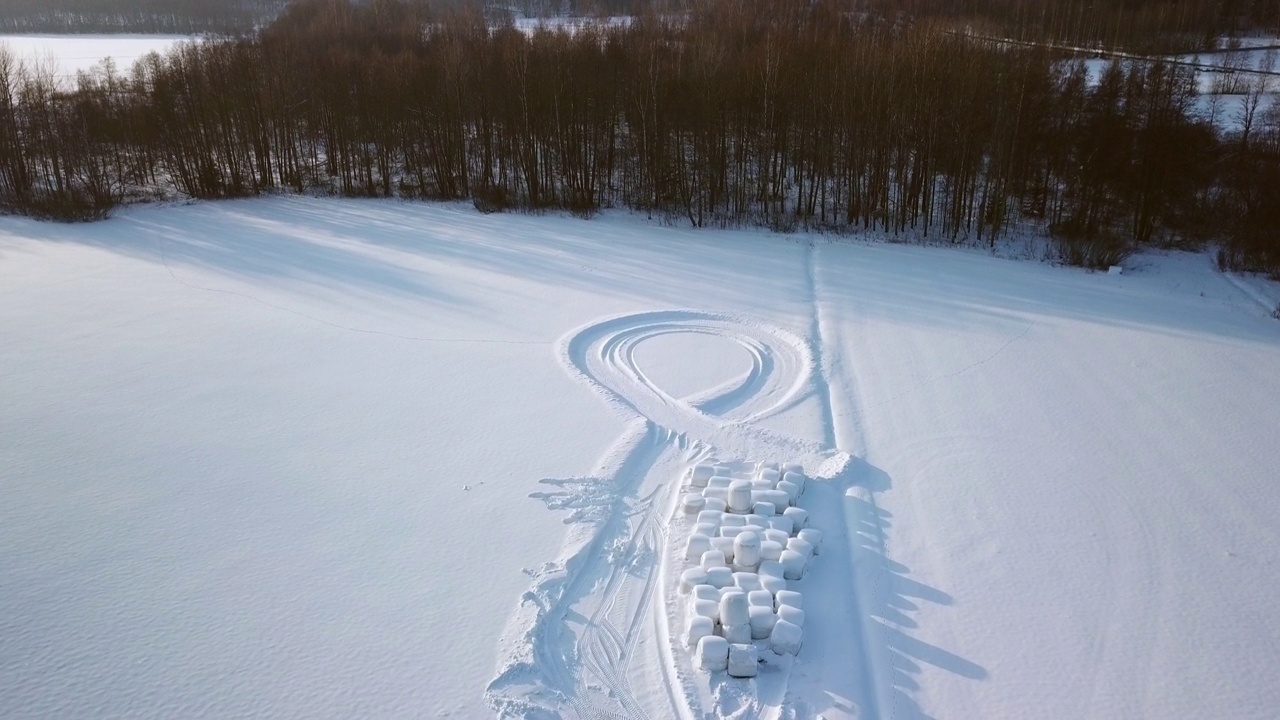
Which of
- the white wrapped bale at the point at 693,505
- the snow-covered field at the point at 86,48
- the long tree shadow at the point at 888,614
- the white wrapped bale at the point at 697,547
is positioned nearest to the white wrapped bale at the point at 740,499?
the white wrapped bale at the point at 693,505

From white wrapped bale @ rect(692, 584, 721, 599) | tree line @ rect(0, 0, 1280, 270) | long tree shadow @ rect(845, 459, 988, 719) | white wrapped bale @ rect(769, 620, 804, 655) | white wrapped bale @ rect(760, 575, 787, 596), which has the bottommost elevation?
long tree shadow @ rect(845, 459, 988, 719)

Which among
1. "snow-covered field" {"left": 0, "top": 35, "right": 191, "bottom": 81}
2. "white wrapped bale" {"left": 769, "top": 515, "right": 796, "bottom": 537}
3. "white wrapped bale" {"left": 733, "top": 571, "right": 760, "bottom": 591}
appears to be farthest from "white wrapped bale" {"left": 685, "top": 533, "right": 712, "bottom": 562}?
"snow-covered field" {"left": 0, "top": 35, "right": 191, "bottom": 81}

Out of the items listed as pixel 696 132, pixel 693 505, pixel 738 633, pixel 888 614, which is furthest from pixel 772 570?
pixel 696 132

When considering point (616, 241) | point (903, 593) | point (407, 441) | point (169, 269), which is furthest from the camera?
point (616, 241)

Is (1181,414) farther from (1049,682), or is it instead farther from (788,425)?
(1049,682)

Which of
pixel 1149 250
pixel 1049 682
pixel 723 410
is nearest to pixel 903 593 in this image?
pixel 1049 682

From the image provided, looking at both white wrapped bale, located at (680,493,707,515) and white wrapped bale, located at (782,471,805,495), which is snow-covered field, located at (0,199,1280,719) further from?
white wrapped bale, located at (782,471,805,495)

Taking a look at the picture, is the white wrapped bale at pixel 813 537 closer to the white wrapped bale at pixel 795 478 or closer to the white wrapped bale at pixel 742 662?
the white wrapped bale at pixel 795 478
